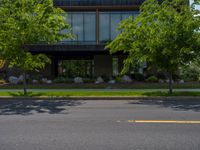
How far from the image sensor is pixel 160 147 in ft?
24.3

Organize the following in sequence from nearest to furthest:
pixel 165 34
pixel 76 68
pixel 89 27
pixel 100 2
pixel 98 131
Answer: pixel 98 131 < pixel 165 34 < pixel 100 2 < pixel 89 27 < pixel 76 68

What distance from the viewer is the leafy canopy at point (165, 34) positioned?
61.4 ft

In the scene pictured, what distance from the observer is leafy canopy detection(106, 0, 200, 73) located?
1870 cm

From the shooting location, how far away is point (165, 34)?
61.8 feet

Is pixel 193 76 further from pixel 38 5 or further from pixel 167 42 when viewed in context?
pixel 38 5

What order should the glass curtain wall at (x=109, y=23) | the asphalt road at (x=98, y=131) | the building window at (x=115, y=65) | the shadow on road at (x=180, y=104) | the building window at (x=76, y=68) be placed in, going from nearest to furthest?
the asphalt road at (x=98, y=131)
the shadow on road at (x=180, y=104)
the glass curtain wall at (x=109, y=23)
the building window at (x=115, y=65)
the building window at (x=76, y=68)

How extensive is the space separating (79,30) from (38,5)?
1808 centimetres

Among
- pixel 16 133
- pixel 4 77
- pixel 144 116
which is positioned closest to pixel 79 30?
pixel 4 77

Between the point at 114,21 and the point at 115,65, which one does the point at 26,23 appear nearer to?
the point at 114,21

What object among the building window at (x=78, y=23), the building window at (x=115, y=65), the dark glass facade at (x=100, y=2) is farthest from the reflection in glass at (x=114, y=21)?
the building window at (x=78, y=23)

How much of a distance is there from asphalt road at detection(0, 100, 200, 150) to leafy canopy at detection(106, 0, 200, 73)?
6.52 meters

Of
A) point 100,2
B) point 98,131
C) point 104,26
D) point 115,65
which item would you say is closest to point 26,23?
point 98,131

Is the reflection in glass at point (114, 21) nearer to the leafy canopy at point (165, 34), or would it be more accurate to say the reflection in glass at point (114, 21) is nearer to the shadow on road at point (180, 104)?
the leafy canopy at point (165, 34)

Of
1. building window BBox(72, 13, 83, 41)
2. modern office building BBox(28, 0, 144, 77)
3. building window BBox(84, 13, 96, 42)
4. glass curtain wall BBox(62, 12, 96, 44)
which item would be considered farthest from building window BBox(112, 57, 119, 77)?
building window BBox(72, 13, 83, 41)
